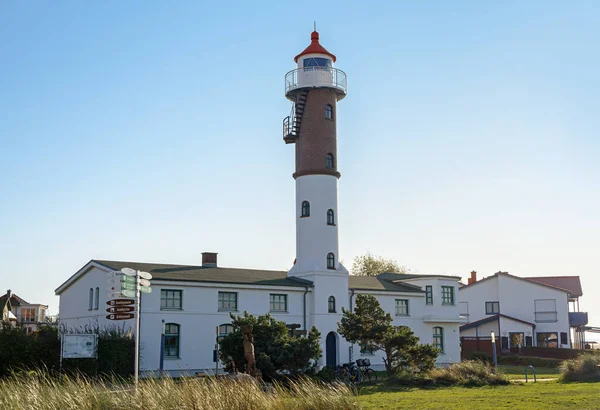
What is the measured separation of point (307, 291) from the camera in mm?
37688

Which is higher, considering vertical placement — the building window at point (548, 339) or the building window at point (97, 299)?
the building window at point (97, 299)

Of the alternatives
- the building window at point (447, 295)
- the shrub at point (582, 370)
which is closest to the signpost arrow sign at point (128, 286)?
the shrub at point (582, 370)

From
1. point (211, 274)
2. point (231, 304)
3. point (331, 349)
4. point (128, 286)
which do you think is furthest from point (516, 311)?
point (128, 286)

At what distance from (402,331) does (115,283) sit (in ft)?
52.7

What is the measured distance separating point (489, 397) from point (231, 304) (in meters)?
16.3

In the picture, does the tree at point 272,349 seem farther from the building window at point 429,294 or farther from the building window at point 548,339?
the building window at point 548,339

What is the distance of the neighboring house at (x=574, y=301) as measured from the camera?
57969 millimetres

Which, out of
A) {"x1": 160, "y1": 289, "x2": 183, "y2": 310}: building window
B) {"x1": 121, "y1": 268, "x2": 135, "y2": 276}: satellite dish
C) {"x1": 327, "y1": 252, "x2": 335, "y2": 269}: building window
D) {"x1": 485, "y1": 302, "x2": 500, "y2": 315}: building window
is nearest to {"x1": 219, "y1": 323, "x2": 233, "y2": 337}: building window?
{"x1": 160, "y1": 289, "x2": 183, "y2": 310}: building window

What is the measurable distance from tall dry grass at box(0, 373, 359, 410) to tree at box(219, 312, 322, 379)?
10074mm

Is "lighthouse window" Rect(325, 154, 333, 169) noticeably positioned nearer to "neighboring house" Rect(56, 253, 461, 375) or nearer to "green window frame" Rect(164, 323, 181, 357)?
"neighboring house" Rect(56, 253, 461, 375)

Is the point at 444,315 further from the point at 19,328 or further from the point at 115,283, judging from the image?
the point at 115,283

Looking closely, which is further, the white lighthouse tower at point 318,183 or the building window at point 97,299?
the white lighthouse tower at point 318,183

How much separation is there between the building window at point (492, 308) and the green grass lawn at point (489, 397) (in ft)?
104

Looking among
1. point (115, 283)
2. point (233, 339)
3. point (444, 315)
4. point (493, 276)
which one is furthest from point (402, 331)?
point (493, 276)
